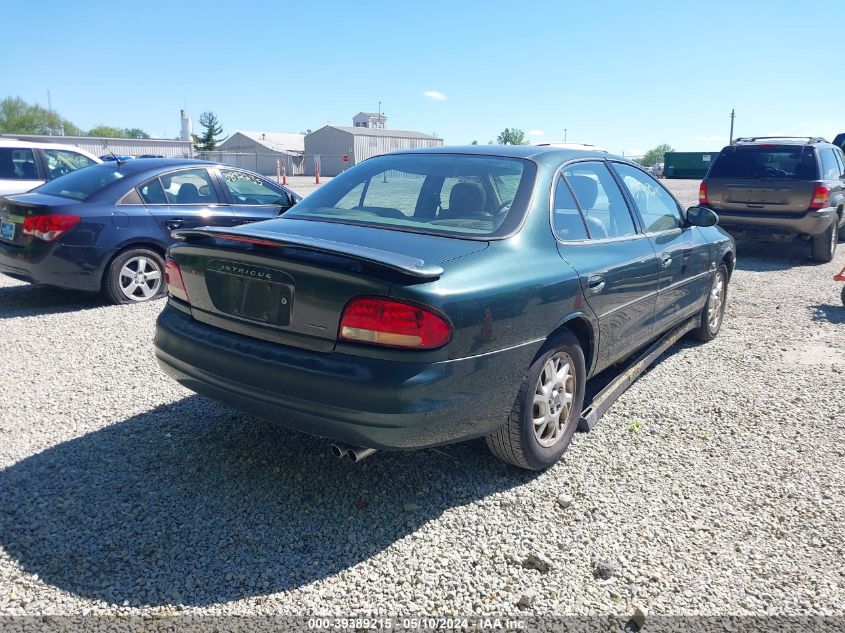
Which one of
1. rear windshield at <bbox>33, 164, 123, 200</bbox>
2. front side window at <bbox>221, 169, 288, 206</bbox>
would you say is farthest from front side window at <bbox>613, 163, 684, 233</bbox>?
rear windshield at <bbox>33, 164, 123, 200</bbox>

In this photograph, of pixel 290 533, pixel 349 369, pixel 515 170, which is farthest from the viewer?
pixel 515 170

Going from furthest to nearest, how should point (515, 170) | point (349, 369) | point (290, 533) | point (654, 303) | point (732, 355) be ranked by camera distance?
point (732, 355) → point (654, 303) → point (515, 170) → point (290, 533) → point (349, 369)

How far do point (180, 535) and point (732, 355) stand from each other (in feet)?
15.5

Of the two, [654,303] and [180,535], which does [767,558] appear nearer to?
[654,303]

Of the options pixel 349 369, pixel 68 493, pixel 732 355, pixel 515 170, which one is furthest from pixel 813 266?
pixel 68 493

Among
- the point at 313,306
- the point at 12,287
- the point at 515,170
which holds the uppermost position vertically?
the point at 515,170

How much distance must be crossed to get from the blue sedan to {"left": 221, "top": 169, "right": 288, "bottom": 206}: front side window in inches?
0.6

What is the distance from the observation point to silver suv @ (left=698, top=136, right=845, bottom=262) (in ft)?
32.4

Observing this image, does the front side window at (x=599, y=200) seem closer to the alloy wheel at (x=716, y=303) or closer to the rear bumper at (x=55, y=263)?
the alloy wheel at (x=716, y=303)

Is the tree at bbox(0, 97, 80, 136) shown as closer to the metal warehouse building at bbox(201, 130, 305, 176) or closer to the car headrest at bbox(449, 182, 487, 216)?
the metal warehouse building at bbox(201, 130, 305, 176)

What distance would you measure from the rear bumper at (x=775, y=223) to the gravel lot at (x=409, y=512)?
5914 mm

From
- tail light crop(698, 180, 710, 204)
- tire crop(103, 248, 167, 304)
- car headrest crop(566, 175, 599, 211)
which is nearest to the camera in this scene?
car headrest crop(566, 175, 599, 211)

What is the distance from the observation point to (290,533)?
295cm

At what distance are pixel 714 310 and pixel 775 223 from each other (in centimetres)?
495
